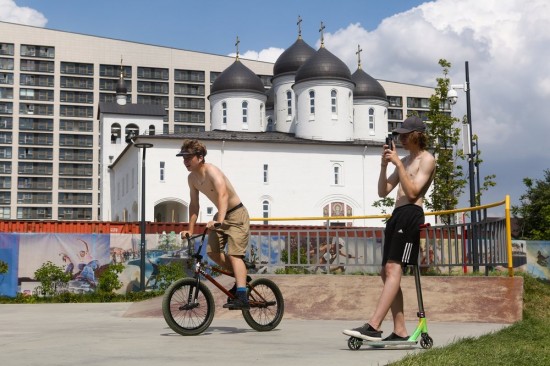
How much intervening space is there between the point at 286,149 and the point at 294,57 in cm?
1271

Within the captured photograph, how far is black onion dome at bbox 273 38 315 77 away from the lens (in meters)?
74.8

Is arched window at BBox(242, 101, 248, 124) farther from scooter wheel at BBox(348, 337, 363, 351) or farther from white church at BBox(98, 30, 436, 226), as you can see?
scooter wheel at BBox(348, 337, 363, 351)

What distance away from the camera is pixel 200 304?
8.09m

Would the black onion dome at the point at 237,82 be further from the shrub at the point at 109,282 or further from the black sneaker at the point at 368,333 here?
the black sneaker at the point at 368,333

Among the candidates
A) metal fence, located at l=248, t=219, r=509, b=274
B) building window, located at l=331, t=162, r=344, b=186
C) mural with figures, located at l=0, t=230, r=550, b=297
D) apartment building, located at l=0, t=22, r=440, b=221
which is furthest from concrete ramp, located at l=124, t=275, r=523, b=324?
apartment building, located at l=0, t=22, r=440, b=221

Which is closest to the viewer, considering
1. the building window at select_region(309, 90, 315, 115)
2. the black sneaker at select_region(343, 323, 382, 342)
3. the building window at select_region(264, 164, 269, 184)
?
the black sneaker at select_region(343, 323, 382, 342)

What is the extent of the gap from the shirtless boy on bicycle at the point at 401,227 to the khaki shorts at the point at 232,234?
2.01 metres

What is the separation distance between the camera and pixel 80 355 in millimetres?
6164

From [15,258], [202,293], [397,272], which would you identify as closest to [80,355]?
[202,293]

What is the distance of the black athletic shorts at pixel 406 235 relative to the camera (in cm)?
643

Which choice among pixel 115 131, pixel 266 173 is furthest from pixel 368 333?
pixel 115 131

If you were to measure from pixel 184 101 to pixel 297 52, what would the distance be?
4804cm

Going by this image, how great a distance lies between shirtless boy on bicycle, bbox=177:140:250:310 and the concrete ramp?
2.83m

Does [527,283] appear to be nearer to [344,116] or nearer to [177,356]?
[177,356]
